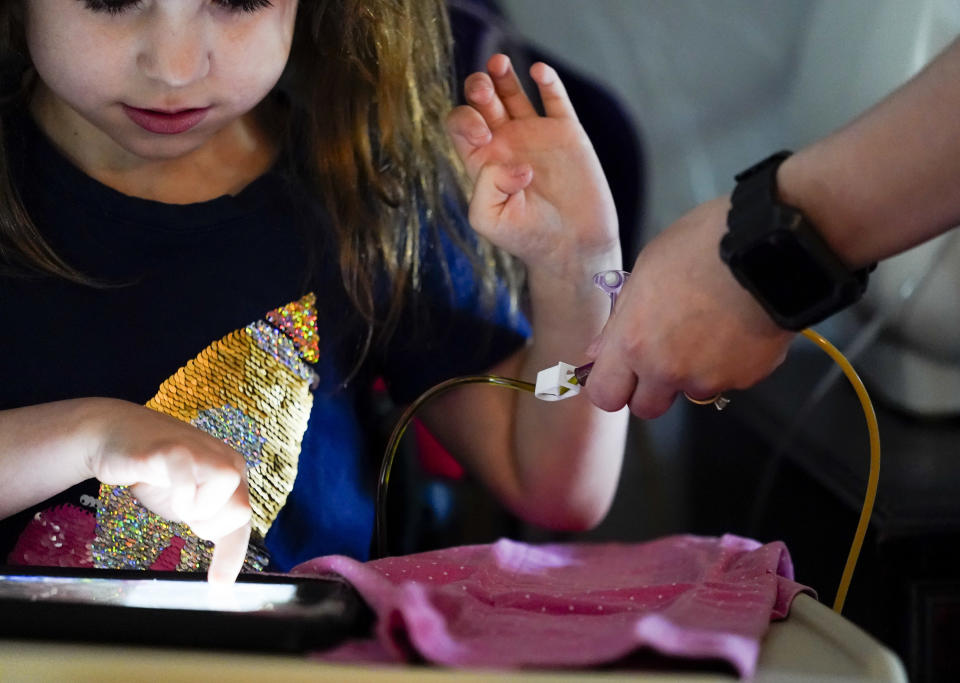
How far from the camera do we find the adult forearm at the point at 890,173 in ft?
1.86

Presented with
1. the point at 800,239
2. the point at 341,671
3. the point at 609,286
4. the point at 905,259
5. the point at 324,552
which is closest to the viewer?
the point at 341,671

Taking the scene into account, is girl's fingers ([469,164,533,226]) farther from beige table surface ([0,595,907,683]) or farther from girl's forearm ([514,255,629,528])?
beige table surface ([0,595,907,683])

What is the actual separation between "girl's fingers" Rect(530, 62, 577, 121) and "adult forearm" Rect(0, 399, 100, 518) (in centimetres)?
41

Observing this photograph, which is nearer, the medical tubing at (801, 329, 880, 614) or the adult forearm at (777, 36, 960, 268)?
the adult forearm at (777, 36, 960, 268)

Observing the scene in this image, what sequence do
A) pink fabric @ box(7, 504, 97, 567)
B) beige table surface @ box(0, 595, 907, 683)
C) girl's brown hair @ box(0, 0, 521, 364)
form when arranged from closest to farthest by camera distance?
beige table surface @ box(0, 595, 907, 683) → pink fabric @ box(7, 504, 97, 567) → girl's brown hair @ box(0, 0, 521, 364)

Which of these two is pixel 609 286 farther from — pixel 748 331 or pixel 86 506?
pixel 86 506

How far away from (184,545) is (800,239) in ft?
1.69

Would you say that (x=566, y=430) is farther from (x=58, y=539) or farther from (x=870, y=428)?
(x=58, y=539)

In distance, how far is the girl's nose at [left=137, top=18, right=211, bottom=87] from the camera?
0.72 metres

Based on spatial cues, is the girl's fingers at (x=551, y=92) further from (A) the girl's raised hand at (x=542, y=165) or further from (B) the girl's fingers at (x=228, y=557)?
(B) the girl's fingers at (x=228, y=557)

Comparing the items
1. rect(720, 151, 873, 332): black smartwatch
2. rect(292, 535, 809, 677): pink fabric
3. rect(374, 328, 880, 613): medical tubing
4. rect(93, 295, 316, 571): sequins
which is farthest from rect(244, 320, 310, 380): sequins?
rect(720, 151, 873, 332): black smartwatch

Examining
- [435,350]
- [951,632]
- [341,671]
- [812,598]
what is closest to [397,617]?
[341,671]

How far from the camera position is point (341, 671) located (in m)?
0.44

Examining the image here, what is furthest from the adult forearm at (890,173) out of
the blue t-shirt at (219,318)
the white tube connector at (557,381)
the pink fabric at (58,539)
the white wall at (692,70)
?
the white wall at (692,70)
